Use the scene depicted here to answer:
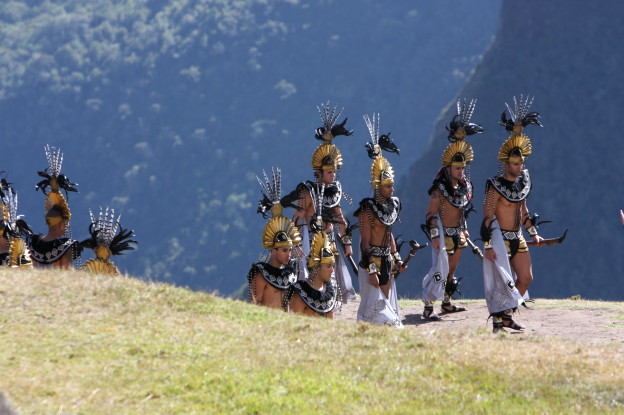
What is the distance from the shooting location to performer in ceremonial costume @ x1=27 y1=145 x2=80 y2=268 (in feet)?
55.8

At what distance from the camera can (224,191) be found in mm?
151625

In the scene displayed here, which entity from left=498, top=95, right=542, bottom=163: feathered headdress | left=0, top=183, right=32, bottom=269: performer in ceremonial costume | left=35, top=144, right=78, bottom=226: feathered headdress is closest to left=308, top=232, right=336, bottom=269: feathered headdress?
left=498, top=95, right=542, bottom=163: feathered headdress

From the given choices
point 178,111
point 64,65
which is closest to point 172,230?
point 178,111

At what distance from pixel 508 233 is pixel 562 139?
222 ft

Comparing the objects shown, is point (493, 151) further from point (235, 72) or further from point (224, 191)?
point (235, 72)

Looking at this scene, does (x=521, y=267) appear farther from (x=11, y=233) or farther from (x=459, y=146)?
(x=11, y=233)

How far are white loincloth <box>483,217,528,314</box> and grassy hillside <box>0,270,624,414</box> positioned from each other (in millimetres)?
Answer: 3753

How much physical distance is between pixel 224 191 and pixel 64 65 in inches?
1379

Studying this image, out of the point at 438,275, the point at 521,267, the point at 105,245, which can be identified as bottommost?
the point at 521,267

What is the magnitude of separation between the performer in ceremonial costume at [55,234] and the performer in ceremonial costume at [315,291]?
4.20 m

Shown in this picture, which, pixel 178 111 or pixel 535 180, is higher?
pixel 178 111

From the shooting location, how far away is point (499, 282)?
1603 centimetres

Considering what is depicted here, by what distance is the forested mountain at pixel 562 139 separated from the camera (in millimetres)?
76312

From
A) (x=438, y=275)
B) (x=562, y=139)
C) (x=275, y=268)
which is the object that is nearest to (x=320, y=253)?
(x=275, y=268)
